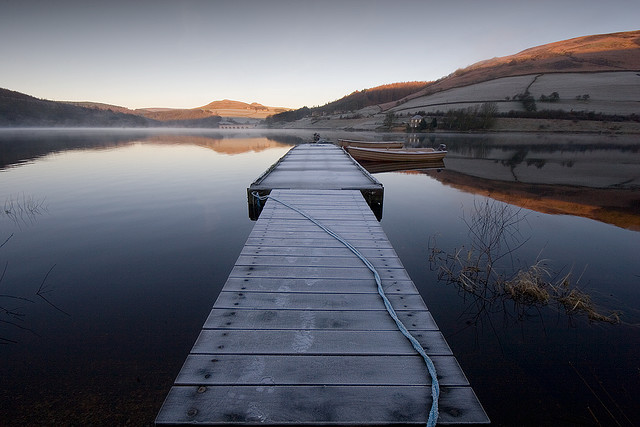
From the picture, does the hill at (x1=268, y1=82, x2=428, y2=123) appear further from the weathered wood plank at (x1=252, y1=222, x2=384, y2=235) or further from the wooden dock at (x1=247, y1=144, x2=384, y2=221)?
the weathered wood plank at (x1=252, y1=222, x2=384, y2=235)

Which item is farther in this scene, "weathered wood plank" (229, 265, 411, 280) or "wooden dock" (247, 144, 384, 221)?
"wooden dock" (247, 144, 384, 221)

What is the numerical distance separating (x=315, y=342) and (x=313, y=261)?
184 cm

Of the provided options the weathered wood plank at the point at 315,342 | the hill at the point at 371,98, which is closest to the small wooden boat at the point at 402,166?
the weathered wood plank at the point at 315,342

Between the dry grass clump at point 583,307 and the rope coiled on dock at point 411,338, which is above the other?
the rope coiled on dock at point 411,338

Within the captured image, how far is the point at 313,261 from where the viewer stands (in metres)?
4.56

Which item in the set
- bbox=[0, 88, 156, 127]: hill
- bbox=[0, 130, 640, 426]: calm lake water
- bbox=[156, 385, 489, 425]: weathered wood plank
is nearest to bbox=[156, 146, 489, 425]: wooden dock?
bbox=[156, 385, 489, 425]: weathered wood plank

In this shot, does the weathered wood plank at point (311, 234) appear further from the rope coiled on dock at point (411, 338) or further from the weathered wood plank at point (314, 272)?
the weathered wood plank at point (314, 272)

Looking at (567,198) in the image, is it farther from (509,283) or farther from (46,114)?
(46,114)

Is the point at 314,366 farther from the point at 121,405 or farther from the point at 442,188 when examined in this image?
the point at 442,188

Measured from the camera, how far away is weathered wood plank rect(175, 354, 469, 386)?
2.34 meters

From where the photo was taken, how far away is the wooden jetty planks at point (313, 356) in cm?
210

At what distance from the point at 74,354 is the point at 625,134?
305 ft

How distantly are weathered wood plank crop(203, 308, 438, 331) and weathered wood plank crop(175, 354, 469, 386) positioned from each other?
43 cm

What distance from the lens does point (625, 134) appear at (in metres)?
63.1
